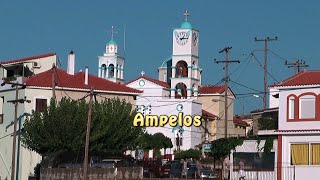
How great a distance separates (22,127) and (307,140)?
28.0 metres

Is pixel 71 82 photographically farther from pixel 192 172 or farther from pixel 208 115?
pixel 208 115

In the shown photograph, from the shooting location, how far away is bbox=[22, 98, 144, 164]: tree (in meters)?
70.0

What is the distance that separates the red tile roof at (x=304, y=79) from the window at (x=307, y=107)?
3.32 ft

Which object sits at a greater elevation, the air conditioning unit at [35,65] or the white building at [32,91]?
the air conditioning unit at [35,65]

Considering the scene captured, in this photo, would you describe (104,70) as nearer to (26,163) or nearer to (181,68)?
(181,68)

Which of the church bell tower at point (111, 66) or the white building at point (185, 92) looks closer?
the white building at point (185, 92)

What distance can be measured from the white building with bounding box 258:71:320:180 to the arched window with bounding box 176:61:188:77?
63.0 metres

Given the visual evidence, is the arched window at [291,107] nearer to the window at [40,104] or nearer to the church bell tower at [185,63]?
the window at [40,104]

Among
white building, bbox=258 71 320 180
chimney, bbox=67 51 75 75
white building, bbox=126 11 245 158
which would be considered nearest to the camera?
white building, bbox=258 71 320 180

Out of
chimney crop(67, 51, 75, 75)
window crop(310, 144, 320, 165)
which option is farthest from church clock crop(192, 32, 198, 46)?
window crop(310, 144, 320, 165)

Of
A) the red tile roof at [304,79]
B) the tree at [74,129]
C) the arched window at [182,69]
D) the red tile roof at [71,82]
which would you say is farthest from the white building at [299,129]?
the arched window at [182,69]

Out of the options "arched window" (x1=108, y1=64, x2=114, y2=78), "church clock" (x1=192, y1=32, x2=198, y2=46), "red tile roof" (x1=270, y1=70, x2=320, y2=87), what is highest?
"church clock" (x1=192, y1=32, x2=198, y2=46)

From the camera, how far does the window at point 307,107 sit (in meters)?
58.8

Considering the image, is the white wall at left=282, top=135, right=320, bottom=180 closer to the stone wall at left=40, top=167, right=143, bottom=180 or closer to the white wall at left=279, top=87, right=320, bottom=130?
the white wall at left=279, top=87, right=320, bottom=130
